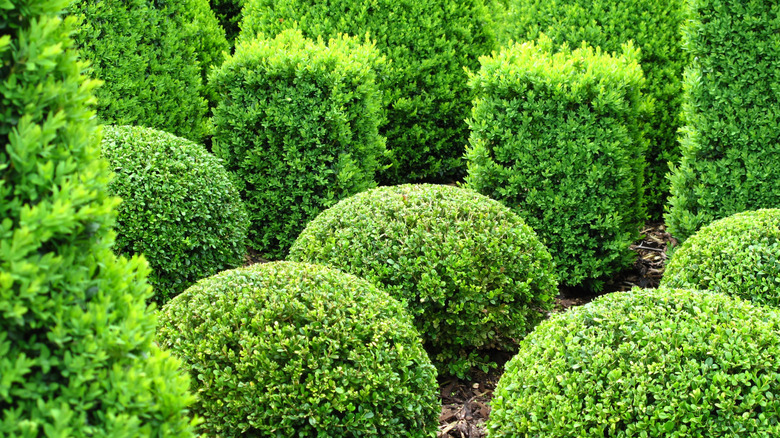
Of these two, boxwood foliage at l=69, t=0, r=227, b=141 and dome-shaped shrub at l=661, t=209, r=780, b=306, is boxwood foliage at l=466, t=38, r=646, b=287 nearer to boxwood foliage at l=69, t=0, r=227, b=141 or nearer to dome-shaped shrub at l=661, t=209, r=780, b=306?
dome-shaped shrub at l=661, t=209, r=780, b=306

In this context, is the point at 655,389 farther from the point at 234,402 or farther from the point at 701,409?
the point at 234,402

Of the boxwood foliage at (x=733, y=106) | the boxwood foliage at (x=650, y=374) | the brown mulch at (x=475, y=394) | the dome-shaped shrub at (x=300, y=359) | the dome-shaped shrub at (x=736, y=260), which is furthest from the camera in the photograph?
the boxwood foliage at (x=733, y=106)

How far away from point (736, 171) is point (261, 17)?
5410 millimetres

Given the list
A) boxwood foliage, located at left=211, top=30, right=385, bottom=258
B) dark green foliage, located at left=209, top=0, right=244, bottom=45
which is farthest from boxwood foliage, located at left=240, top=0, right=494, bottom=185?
dark green foliage, located at left=209, top=0, right=244, bottom=45

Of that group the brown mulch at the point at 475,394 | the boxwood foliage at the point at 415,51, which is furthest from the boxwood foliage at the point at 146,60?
the brown mulch at the point at 475,394

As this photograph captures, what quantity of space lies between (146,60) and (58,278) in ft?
17.1

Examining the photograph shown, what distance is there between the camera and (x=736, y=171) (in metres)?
5.68

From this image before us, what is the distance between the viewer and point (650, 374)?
9.82ft

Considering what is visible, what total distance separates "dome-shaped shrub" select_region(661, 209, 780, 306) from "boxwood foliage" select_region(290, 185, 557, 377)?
96cm

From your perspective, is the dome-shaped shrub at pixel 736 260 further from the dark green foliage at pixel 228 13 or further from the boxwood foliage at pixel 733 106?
the dark green foliage at pixel 228 13

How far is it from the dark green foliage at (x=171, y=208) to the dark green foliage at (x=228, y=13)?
5.34 metres

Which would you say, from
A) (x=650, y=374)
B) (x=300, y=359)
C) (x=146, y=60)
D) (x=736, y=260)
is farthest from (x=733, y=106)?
(x=146, y=60)

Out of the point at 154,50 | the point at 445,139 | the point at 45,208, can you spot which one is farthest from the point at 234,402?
the point at 445,139

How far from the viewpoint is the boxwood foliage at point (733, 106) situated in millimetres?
5527
